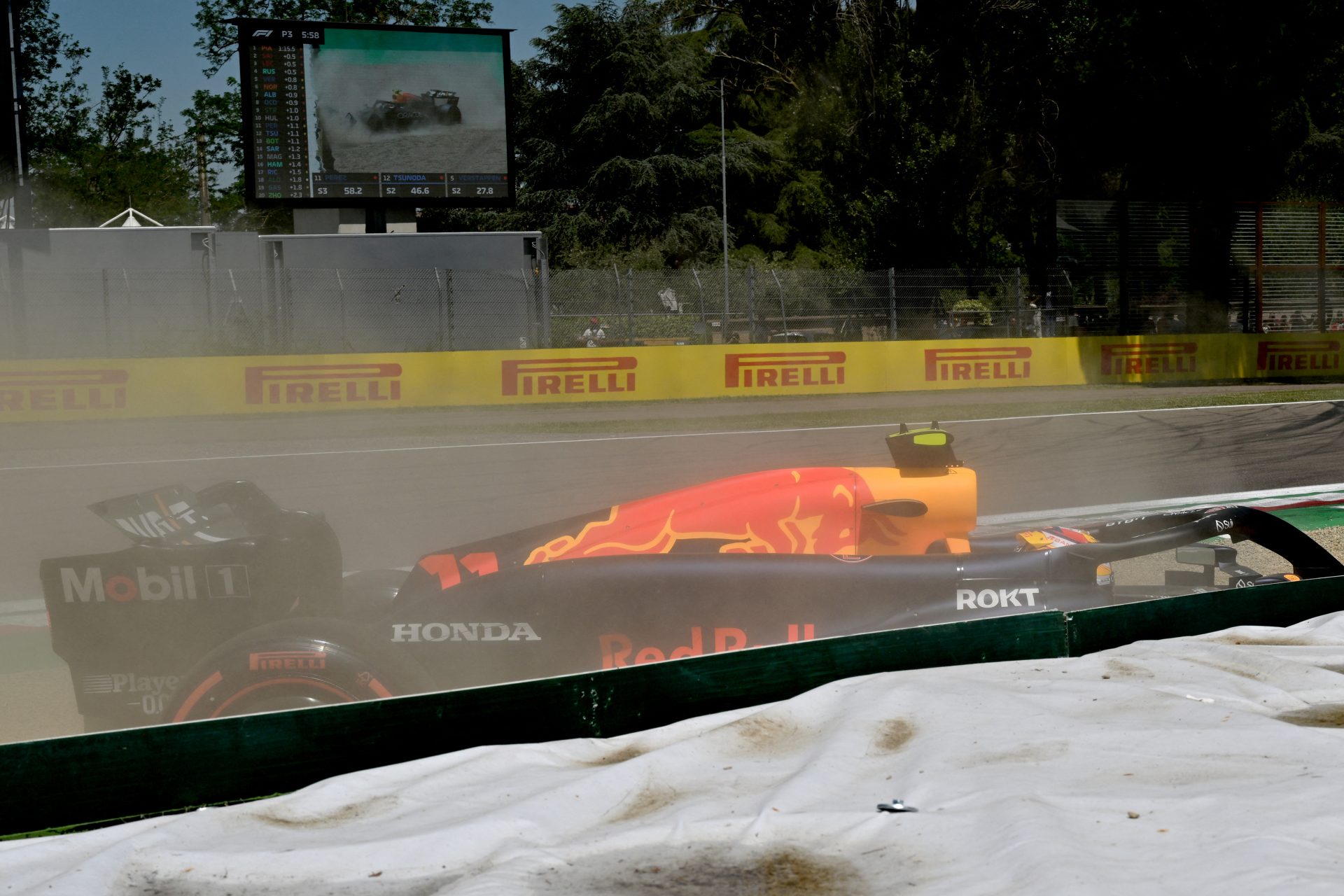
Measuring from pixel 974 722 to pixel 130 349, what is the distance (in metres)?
18.1

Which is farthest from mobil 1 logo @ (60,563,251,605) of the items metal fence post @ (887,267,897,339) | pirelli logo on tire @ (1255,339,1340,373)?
pirelli logo on tire @ (1255,339,1340,373)

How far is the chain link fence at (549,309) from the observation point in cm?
1873

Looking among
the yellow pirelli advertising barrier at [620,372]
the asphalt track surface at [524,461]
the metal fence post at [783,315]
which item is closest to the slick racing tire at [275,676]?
the asphalt track surface at [524,461]

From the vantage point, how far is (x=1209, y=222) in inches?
914

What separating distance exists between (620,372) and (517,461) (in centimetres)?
678

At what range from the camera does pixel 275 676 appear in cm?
308

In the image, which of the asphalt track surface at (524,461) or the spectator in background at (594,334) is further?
the spectator in background at (594,334)

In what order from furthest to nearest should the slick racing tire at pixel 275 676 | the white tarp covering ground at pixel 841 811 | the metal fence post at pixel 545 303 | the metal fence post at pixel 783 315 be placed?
the metal fence post at pixel 783 315
the metal fence post at pixel 545 303
the slick racing tire at pixel 275 676
the white tarp covering ground at pixel 841 811

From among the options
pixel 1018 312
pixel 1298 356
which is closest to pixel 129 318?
pixel 1018 312

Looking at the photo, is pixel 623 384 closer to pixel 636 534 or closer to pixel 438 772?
pixel 636 534

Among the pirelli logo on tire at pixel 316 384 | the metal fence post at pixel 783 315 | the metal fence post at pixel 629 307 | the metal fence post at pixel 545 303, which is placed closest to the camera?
the pirelli logo on tire at pixel 316 384

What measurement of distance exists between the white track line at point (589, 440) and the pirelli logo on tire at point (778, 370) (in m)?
4.34

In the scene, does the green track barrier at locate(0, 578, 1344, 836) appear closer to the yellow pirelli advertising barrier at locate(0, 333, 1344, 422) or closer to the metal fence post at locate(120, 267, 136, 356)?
the yellow pirelli advertising barrier at locate(0, 333, 1344, 422)

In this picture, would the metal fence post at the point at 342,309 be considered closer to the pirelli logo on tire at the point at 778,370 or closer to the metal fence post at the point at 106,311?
the metal fence post at the point at 106,311
